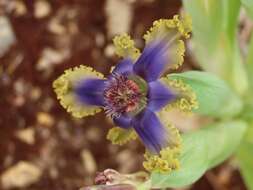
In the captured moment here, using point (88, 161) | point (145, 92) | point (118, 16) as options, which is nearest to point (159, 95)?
point (145, 92)

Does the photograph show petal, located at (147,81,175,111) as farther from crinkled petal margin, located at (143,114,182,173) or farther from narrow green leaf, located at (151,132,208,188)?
narrow green leaf, located at (151,132,208,188)

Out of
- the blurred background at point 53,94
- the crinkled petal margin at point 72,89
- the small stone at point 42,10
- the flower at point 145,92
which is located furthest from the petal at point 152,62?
the small stone at point 42,10

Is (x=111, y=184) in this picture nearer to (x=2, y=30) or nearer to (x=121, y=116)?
(x=121, y=116)

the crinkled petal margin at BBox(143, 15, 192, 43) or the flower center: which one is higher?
the crinkled petal margin at BBox(143, 15, 192, 43)

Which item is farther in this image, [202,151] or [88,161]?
[88,161]

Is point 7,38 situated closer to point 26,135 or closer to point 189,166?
point 26,135

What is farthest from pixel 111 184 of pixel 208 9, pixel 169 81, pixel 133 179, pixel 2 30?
pixel 2 30

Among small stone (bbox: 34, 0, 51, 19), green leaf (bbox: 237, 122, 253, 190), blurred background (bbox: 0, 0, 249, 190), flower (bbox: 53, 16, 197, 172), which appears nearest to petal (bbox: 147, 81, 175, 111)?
flower (bbox: 53, 16, 197, 172)
